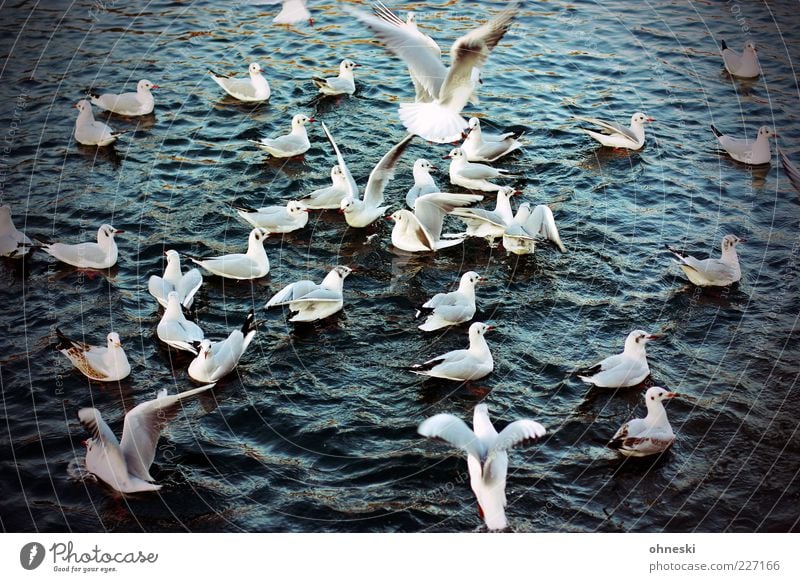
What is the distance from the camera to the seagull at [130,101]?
1670 cm

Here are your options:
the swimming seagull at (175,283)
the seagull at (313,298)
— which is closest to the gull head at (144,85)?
the swimming seagull at (175,283)

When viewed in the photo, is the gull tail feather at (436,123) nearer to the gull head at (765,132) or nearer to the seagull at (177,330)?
the seagull at (177,330)

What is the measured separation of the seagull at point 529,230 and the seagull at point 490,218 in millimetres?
146

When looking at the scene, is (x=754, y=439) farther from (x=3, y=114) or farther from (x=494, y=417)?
(x=3, y=114)

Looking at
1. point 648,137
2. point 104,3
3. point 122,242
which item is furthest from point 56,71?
point 648,137

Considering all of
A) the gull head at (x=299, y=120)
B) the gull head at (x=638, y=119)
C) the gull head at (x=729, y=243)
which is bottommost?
the gull head at (x=299, y=120)

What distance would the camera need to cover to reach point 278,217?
45.5ft

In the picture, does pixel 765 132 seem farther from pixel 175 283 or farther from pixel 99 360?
pixel 99 360

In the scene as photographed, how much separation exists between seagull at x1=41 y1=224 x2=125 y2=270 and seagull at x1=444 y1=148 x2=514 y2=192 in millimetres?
5558

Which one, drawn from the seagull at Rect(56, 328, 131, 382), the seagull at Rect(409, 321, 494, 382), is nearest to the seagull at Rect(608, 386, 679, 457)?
the seagull at Rect(409, 321, 494, 382)

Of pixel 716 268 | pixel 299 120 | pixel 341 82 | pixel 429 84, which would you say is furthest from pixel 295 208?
pixel 716 268

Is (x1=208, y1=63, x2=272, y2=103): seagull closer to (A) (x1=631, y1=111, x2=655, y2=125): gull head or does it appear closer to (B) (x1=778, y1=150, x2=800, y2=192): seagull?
(A) (x1=631, y1=111, x2=655, y2=125): gull head

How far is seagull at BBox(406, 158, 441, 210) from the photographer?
14.2 metres

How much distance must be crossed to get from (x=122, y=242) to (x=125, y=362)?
3234 mm
